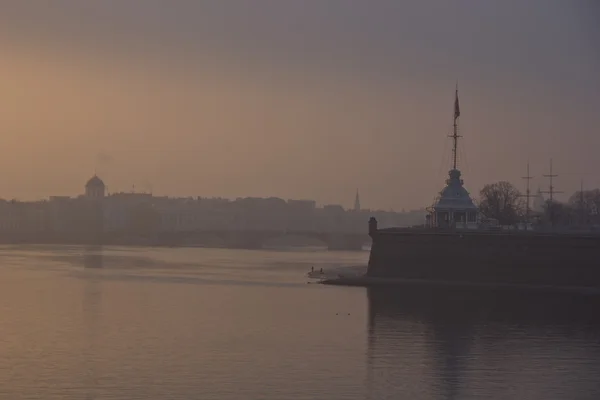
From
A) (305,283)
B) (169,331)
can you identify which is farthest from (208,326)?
(305,283)

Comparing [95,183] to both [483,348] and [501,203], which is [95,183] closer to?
[501,203]

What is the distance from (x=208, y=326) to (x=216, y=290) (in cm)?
1487

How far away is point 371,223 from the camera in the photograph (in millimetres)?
57219

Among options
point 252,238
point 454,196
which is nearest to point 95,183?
point 252,238

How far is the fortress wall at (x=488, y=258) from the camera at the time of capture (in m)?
49.6

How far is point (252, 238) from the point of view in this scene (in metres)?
119

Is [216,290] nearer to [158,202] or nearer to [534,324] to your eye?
[534,324]

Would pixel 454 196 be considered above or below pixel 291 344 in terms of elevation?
above

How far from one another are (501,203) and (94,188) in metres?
116

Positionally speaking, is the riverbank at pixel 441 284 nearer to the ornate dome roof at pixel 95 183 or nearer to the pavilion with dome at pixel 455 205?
the pavilion with dome at pixel 455 205

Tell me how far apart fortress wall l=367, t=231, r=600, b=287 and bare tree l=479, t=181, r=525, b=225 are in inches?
896

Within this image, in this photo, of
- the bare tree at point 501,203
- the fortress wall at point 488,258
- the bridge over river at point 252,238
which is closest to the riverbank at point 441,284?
the fortress wall at point 488,258

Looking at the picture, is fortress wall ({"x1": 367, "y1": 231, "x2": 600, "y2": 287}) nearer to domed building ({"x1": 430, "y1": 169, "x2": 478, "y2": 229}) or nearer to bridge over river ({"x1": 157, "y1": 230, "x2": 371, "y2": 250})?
domed building ({"x1": 430, "y1": 169, "x2": 478, "y2": 229})

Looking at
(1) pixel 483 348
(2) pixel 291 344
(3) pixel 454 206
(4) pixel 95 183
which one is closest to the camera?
(2) pixel 291 344
